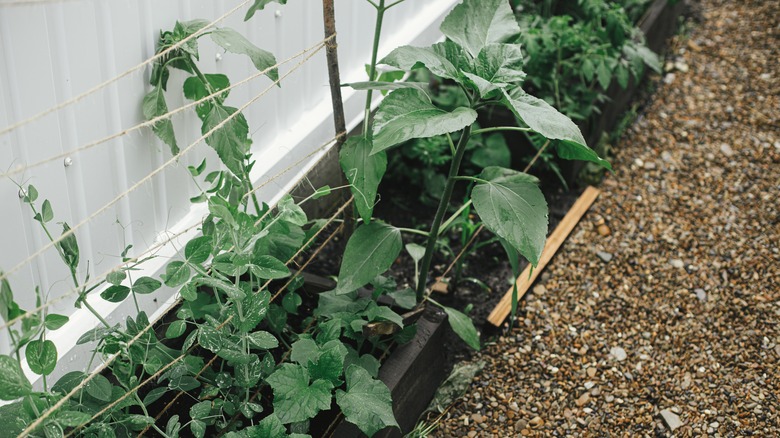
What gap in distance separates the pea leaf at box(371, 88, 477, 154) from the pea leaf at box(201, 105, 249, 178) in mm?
400

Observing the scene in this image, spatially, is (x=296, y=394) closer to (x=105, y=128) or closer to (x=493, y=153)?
(x=105, y=128)

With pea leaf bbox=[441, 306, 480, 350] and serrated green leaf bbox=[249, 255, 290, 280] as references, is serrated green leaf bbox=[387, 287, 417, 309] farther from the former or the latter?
serrated green leaf bbox=[249, 255, 290, 280]

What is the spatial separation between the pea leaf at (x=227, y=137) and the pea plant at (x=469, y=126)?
11.6 inches

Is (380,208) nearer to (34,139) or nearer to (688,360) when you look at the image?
(688,360)

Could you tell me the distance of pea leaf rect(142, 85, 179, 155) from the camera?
221cm

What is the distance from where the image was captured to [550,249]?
3441mm

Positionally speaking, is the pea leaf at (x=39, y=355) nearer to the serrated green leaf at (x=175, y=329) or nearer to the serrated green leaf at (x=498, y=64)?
the serrated green leaf at (x=175, y=329)

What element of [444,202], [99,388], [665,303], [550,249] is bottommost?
[665,303]

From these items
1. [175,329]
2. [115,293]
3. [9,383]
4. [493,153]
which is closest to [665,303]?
[493,153]

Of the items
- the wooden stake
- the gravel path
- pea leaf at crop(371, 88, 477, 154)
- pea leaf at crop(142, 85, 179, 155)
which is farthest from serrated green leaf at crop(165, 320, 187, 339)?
the wooden stake

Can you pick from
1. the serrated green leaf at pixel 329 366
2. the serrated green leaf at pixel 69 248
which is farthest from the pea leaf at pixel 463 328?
the serrated green leaf at pixel 69 248

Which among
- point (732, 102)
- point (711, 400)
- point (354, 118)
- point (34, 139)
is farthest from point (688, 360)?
point (34, 139)

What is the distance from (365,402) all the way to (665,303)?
1.61m

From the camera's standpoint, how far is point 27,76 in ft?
6.11
